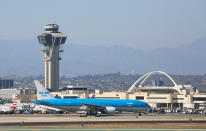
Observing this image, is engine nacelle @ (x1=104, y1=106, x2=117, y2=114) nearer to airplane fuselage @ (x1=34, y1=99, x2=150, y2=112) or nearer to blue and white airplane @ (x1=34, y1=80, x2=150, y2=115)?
blue and white airplane @ (x1=34, y1=80, x2=150, y2=115)

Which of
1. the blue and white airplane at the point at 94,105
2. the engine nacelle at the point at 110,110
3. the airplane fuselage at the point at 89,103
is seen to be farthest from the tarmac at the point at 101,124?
the airplane fuselage at the point at 89,103

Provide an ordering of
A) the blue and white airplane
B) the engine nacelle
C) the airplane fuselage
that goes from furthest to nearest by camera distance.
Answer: the airplane fuselage
the engine nacelle
the blue and white airplane

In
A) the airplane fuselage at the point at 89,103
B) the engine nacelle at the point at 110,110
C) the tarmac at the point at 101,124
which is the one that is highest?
the airplane fuselage at the point at 89,103

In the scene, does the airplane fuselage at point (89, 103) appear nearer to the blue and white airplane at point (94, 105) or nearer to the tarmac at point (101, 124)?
the blue and white airplane at point (94, 105)

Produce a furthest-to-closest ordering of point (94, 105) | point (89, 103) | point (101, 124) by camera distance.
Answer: point (89, 103) → point (94, 105) → point (101, 124)

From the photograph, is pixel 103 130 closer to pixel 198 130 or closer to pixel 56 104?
pixel 198 130

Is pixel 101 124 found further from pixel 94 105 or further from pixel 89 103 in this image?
pixel 89 103

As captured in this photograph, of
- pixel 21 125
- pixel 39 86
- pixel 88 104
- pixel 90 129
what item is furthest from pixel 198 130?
pixel 39 86

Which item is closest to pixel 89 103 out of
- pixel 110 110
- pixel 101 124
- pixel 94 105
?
pixel 94 105

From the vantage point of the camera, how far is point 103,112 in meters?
134

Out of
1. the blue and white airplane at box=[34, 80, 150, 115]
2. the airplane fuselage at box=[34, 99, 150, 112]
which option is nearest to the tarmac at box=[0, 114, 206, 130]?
the blue and white airplane at box=[34, 80, 150, 115]

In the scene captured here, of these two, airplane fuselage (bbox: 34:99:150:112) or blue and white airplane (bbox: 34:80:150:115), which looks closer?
blue and white airplane (bbox: 34:80:150:115)

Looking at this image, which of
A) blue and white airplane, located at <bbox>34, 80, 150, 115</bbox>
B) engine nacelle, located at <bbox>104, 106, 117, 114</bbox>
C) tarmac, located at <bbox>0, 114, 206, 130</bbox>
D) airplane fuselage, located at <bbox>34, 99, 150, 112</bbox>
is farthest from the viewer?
airplane fuselage, located at <bbox>34, 99, 150, 112</bbox>

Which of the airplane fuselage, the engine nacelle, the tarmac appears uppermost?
the airplane fuselage
